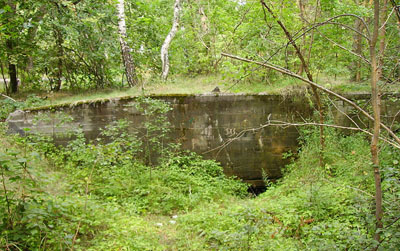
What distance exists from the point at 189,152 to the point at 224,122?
3.59ft

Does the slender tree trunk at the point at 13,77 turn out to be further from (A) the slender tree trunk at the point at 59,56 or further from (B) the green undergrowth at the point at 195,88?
(A) the slender tree trunk at the point at 59,56

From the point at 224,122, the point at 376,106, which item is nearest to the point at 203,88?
the point at 224,122

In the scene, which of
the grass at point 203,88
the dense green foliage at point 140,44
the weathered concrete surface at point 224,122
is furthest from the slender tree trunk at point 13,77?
the weathered concrete surface at point 224,122

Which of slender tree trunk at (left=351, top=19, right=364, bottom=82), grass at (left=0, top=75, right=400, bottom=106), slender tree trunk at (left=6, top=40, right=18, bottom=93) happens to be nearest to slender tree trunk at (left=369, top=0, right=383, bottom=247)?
grass at (left=0, top=75, right=400, bottom=106)

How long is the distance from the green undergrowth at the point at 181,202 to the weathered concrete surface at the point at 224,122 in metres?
0.35

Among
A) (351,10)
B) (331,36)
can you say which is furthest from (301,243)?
(351,10)

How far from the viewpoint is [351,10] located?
5371mm

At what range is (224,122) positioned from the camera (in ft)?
22.5

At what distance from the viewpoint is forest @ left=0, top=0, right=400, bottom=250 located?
2.96 m

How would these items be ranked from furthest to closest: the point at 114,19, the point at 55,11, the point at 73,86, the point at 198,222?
the point at 73,86 < the point at 114,19 < the point at 55,11 < the point at 198,222

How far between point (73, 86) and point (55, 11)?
2.19 m

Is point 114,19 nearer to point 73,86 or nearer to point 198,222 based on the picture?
point 73,86

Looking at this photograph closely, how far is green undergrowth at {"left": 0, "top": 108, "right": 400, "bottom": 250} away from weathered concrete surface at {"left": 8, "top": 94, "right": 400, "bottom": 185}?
0.35 m

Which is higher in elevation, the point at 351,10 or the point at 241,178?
the point at 351,10
